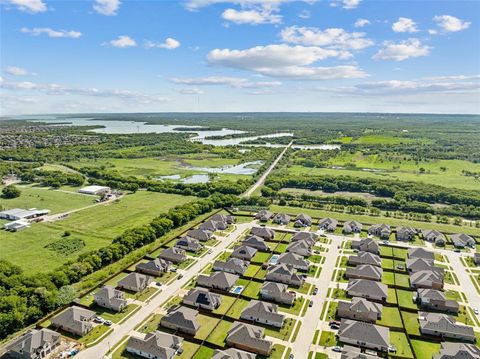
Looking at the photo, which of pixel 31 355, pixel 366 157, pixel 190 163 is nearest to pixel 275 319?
pixel 31 355

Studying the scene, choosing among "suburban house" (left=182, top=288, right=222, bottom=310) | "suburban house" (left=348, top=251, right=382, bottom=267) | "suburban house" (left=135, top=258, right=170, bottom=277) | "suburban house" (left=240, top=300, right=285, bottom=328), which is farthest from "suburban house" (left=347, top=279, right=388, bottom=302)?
"suburban house" (left=135, top=258, right=170, bottom=277)

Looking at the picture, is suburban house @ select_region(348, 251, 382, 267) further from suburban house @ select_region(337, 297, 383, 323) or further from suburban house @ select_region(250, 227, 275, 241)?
suburban house @ select_region(250, 227, 275, 241)

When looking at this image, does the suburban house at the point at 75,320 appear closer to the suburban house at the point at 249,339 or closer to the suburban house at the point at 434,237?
the suburban house at the point at 249,339

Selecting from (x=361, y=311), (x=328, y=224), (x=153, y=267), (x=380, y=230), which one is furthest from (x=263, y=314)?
(x=380, y=230)

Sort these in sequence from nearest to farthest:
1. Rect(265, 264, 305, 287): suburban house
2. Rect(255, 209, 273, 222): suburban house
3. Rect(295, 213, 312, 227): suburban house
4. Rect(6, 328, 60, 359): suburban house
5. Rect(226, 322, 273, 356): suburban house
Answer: Rect(6, 328, 60, 359): suburban house
Rect(226, 322, 273, 356): suburban house
Rect(265, 264, 305, 287): suburban house
Rect(295, 213, 312, 227): suburban house
Rect(255, 209, 273, 222): suburban house

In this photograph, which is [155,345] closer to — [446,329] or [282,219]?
[446,329]

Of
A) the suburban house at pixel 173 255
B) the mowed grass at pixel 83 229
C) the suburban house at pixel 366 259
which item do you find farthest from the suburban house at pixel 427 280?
the mowed grass at pixel 83 229
